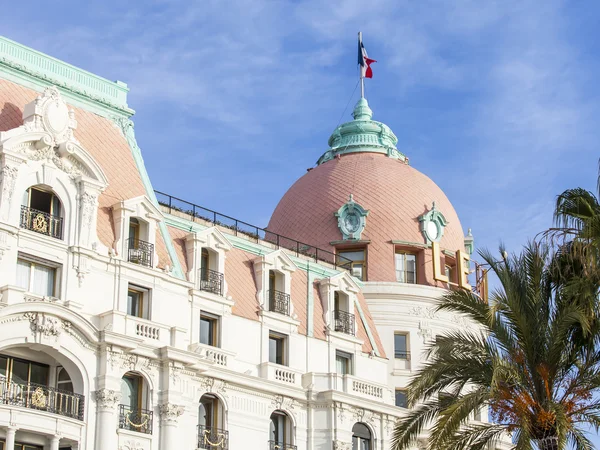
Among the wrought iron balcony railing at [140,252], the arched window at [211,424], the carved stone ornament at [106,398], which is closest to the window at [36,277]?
the wrought iron balcony railing at [140,252]

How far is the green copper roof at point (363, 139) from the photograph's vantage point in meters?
70.4

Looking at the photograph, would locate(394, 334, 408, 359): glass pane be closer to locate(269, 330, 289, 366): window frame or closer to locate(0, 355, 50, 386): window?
locate(269, 330, 289, 366): window frame

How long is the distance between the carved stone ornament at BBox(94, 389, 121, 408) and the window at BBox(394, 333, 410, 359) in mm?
21246

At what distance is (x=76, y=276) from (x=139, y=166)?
7907 mm

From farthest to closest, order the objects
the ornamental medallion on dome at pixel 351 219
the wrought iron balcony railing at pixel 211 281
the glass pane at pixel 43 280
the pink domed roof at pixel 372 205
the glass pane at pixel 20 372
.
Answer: the ornamental medallion on dome at pixel 351 219 < the pink domed roof at pixel 372 205 < the wrought iron balcony railing at pixel 211 281 < the glass pane at pixel 43 280 < the glass pane at pixel 20 372

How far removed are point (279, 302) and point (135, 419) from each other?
11037 millimetres

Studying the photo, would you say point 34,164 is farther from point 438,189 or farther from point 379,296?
point 438,189

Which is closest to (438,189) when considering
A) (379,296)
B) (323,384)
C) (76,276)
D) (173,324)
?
(379,296)

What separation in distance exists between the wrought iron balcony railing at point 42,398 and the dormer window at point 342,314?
54.5ft

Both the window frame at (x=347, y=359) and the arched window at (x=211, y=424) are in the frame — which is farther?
the window frame at (x=347, y=359)

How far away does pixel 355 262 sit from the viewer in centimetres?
6494

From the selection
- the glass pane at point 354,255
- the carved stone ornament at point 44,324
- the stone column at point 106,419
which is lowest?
the stone column at point 106,419

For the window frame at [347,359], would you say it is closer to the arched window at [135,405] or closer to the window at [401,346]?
the window at [401,346]

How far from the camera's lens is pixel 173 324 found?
4919 cm
